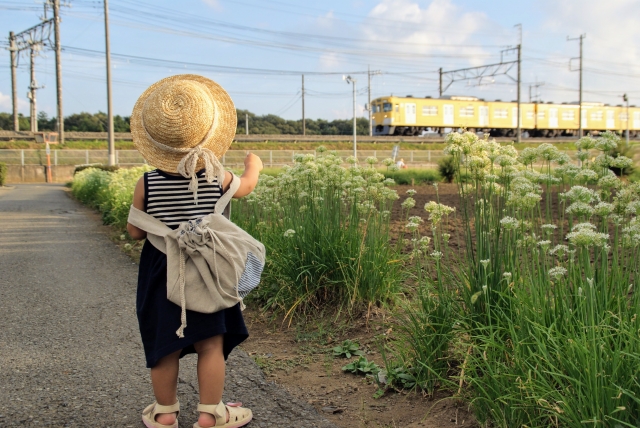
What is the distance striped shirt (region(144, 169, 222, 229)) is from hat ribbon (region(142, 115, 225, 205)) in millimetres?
40

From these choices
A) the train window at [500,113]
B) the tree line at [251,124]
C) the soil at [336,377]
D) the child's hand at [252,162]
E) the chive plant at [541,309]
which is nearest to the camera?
the chive plant at [541,309]

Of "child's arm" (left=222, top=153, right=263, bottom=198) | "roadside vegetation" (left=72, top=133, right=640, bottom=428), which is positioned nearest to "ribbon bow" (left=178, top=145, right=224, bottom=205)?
"child's arm" (left=222, top=153, right=263, bottom=198)

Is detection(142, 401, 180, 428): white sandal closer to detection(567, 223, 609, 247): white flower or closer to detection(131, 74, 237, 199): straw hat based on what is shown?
detection(131, 74, 237, 199): straw hat

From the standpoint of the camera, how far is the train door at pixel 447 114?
4875 cm

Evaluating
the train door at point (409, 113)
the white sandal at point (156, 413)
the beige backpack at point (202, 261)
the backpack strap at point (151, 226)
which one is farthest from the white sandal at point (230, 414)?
the train door at point (409, 113)

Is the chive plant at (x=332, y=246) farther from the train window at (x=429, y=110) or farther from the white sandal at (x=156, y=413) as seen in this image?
the train window at (x=429, y=110)

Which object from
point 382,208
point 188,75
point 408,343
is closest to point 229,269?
point 188,75

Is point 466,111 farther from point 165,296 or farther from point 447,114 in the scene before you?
point 165,296

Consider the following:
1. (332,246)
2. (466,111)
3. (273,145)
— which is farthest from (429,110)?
(332,246)

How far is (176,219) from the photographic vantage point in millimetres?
2939

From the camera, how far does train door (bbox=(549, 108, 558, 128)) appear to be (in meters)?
54.2

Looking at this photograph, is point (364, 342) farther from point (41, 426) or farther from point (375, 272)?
Answer: point (41, 426)

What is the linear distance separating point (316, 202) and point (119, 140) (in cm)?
4441

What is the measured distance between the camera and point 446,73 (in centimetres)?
4928
